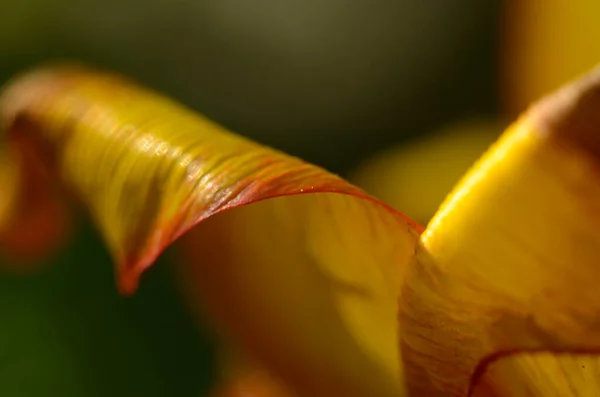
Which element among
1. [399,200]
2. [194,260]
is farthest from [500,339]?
[399,200]

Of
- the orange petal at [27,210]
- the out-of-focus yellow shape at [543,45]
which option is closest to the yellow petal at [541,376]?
the orange petal at [27,210]

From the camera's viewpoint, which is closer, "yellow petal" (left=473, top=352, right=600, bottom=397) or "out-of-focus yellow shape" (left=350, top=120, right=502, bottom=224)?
"yellow petal" (left=473, top=352, right=600, bottom=397)

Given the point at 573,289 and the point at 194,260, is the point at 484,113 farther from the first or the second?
the point at 573,289

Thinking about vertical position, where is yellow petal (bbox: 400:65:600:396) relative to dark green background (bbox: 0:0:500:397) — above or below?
above

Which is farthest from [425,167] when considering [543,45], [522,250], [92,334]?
[522,250]

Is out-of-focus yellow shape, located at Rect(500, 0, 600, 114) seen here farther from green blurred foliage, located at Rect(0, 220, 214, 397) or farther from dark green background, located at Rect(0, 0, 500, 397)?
green blurred foliage, located at Rect(0, 220, 214, 397)

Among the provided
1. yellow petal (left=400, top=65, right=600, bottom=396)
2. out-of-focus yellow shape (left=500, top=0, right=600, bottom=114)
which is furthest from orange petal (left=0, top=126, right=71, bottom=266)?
out-of-focus yellow shape (left=500, top=0, right=600, bottom=114)
